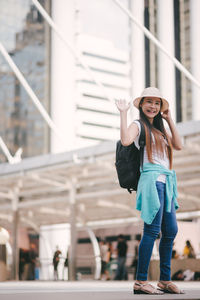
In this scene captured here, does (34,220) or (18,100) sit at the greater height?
(18,100)

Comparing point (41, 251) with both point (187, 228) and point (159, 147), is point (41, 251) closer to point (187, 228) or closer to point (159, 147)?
point (187, 228)

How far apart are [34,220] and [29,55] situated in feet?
261

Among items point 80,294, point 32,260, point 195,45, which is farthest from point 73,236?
point 195,45

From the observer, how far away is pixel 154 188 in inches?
162

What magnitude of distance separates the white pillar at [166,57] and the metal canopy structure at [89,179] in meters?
47.8

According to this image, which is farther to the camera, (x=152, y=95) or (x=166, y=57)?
(x=166, y=57)

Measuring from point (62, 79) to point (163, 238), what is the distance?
97774 millimetres

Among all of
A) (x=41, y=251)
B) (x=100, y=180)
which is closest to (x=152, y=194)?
(x=100, y=180)

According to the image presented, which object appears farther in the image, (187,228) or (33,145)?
(33,145)

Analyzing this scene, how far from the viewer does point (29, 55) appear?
343ft

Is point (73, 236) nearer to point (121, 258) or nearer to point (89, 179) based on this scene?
point (89, 179)

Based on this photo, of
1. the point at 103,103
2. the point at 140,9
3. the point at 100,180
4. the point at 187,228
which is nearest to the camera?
the point at 100,180

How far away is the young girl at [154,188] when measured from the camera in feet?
13.5

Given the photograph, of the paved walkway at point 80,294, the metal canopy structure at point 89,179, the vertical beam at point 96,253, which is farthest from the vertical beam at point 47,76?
the paved walkway at point 80,294
